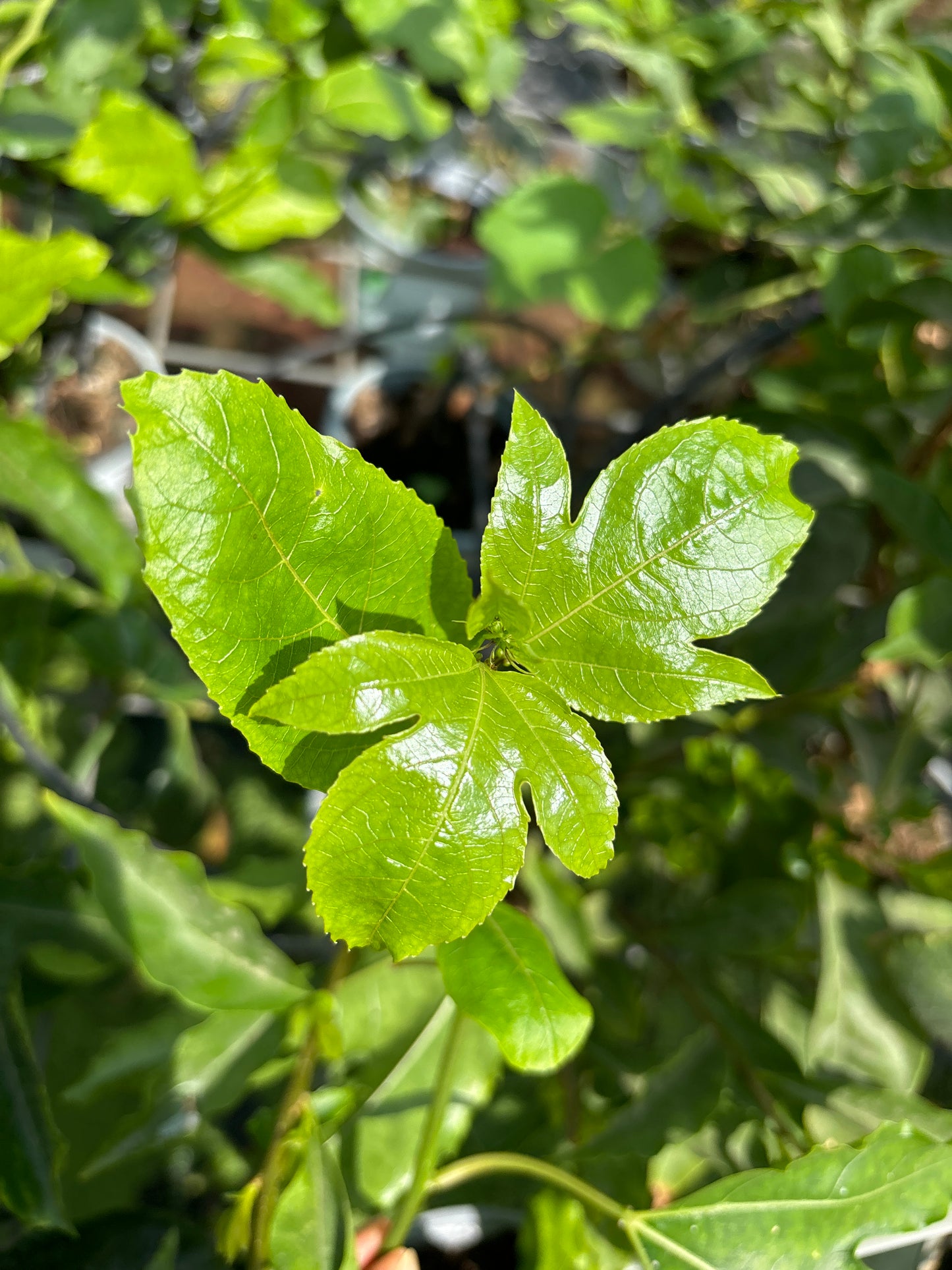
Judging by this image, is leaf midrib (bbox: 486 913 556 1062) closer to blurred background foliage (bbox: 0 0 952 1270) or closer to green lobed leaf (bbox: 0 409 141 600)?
blurred background foliage (bbox: 0 0 952 1270)

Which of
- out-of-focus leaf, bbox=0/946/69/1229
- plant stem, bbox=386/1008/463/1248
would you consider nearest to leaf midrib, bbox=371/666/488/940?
plant stem, bbox=386/1008/463/1248

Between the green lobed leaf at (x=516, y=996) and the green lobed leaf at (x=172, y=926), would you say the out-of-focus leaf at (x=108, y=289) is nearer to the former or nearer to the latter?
Result: the green lobed leaf at (x=172, y=926)

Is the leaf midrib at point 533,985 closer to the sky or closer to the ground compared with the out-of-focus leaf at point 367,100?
closer to the ground

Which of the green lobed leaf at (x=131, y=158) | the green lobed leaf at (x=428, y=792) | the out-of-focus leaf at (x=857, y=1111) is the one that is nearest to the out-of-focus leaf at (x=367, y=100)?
the green lobed leaf at (x=131, y=158)

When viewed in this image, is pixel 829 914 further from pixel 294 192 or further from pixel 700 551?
pixel 294 192

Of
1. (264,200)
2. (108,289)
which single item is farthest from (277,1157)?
(264,200)

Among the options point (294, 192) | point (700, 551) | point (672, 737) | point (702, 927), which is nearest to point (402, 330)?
point (294, 192)

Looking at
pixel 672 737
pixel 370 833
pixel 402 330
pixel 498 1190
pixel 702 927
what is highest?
pixel 370 833
